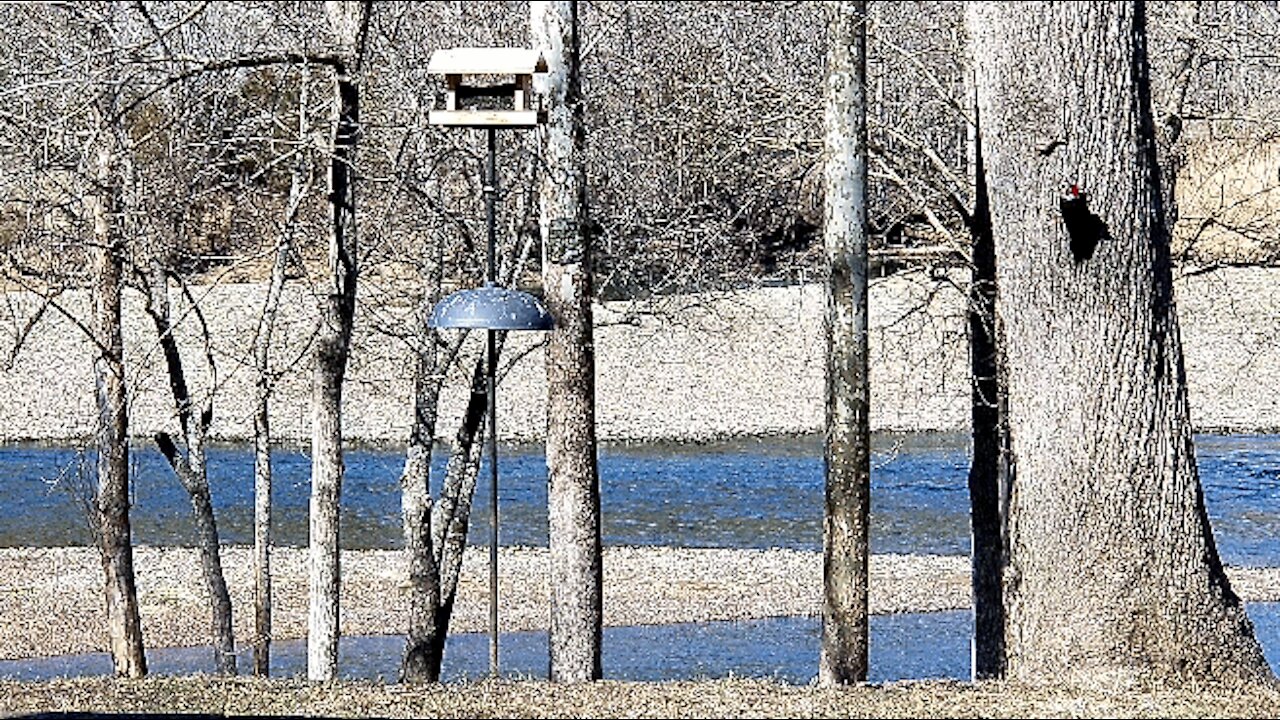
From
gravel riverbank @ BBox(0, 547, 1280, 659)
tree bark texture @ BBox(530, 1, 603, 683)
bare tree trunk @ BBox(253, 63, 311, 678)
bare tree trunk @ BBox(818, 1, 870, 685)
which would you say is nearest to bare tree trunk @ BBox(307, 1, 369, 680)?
bare tree trunk @ BBox(253, 63, 311, 678)

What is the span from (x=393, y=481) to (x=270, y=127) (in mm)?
16632

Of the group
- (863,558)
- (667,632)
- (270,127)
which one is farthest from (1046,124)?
(667,632)

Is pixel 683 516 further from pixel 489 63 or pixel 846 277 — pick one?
pixel 846 277

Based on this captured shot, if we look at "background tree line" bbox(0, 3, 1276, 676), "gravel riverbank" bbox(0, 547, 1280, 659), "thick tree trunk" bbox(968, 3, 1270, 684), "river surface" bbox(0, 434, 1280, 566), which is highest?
"background tree line" bbox(0, 3, 1276, 676)

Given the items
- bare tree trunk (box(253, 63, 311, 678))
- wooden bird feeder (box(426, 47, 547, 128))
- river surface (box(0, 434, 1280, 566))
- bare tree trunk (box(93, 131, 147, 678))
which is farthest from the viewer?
river surface (box(0, 434, 1280, 566))

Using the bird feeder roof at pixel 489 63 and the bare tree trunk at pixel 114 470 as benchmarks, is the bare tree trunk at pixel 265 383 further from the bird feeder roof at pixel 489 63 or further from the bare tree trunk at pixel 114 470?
the bird feeder roof at pixel 489 63

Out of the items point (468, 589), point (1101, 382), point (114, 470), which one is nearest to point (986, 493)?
point (1101, 382)

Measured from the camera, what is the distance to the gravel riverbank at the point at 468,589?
19.2 meters

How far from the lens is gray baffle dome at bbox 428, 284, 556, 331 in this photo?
9.40 meters

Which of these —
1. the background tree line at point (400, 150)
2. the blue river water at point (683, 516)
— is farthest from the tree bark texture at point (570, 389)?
the blue river water at point (683, 516)

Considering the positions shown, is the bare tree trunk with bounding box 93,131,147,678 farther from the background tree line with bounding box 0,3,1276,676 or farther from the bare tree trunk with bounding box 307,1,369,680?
the bare tree trunk with bounding box 307,1,369,680

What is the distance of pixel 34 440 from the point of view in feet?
114

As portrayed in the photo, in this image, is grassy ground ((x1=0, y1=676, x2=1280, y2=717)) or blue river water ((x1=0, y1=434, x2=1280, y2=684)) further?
blue river water ((x1=0, y1=434, x2=1280, y2=684))

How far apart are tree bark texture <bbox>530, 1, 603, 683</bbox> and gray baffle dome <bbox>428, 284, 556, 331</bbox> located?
854 millimetres
